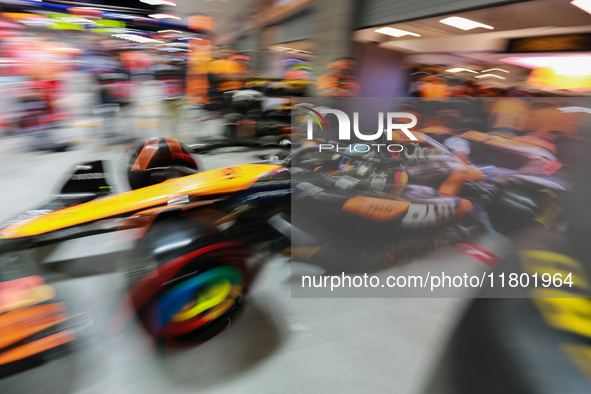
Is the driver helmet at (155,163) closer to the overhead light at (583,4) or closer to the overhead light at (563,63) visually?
the overhead light at (563,63)

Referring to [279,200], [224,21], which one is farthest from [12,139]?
[224,21]

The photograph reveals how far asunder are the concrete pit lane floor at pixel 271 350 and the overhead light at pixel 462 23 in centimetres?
441

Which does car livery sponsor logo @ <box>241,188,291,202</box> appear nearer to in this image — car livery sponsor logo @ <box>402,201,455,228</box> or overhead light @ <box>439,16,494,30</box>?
car livery sponsor logo @ <box>402,201,455,228</box>

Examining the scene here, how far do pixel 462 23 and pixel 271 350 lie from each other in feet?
17.6

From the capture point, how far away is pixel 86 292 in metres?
1.53

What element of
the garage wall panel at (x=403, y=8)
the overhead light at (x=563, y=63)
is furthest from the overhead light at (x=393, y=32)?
the overhead light at (x=563, y=63)

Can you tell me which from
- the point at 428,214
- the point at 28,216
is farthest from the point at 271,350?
the point at 28,216

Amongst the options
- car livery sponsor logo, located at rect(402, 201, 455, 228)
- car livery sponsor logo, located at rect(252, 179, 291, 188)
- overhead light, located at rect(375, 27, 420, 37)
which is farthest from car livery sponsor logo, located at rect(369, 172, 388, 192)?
overhead light, located at rect(375, 27, 420, 37)

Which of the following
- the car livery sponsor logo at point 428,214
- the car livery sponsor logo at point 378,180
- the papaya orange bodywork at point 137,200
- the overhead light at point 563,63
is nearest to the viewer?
the papaya orange bodywork at point 137,200

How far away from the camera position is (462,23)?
4617 mm

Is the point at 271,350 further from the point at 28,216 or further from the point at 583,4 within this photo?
the point at 583,4

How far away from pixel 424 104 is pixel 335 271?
9.16 feet

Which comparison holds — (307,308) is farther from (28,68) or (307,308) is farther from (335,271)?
(28,68)

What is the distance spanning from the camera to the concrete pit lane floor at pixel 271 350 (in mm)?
1120
